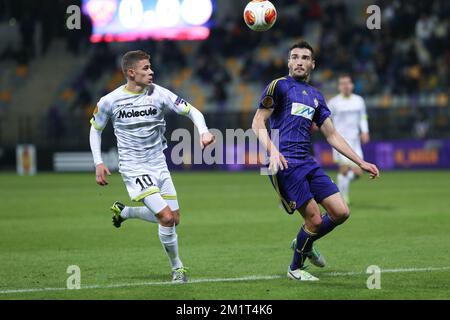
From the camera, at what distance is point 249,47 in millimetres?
33969

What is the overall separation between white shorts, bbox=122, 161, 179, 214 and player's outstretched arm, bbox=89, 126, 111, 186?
28 centimetres

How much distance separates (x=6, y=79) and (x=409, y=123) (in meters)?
17.7

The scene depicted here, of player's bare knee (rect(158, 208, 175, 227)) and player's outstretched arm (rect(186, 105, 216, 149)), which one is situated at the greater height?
player's outstretched arm (rect(186, 105, 216, 149))

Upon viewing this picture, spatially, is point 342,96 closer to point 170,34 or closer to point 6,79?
point 170,34

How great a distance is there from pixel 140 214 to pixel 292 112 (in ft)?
6.77

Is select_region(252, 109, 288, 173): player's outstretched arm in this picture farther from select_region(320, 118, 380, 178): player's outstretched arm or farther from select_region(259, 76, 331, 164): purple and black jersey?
select_region(320, 118, 380, 178): player's outstretched arm

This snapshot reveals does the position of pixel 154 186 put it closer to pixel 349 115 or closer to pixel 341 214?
pixel 341 214

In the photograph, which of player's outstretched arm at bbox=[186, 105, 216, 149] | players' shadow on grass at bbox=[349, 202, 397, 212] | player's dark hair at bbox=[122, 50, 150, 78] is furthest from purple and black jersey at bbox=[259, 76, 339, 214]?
players' shadow on grass at bbox=[349, 202, 397, 212]

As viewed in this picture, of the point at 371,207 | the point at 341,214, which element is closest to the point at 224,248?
the point at 341,214

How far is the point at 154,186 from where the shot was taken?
8.50 m

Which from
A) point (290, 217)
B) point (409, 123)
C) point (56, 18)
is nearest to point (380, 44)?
point (409, 123)

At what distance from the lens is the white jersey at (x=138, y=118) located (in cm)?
861

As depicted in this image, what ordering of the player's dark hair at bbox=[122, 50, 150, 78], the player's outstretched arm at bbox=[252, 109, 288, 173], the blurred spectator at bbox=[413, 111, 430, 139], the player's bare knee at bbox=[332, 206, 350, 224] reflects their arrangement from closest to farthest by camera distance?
the player's outstretched arm at bbox=[252, 109, 288, 173] → the player's bare knee at bbox=[332, 206, 350, 224] → the player's dark hair at bbox=[122, 50, 150, 78] → the blurred spectator at bbox=[413, 111, 430, 139]

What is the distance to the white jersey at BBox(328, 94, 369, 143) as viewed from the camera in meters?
17.5
